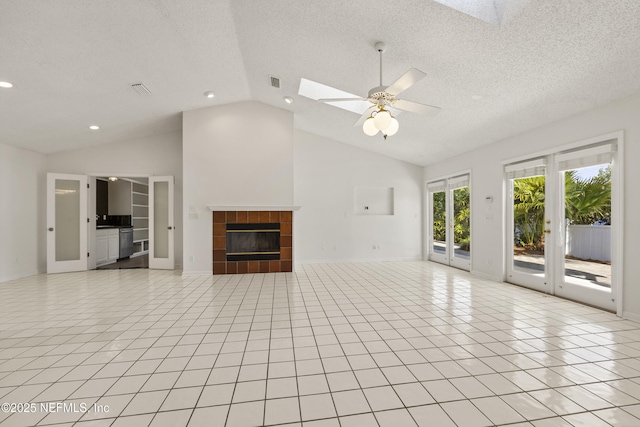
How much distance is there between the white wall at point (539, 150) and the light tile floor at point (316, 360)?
2.71ft

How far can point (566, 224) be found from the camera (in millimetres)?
4109

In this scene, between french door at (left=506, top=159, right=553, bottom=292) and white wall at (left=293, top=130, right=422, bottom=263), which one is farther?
white wall at (left=293, top=130, right=422, bottom=263)

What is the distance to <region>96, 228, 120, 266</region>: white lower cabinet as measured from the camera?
6836mm

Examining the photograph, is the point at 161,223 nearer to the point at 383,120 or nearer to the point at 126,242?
the point at 126,242

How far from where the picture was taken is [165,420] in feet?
5.43

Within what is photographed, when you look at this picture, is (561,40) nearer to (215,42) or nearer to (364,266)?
(215,42)

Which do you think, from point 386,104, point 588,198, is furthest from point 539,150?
point 386,104

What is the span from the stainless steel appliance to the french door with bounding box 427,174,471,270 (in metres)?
8.33

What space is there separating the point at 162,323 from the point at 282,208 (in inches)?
127

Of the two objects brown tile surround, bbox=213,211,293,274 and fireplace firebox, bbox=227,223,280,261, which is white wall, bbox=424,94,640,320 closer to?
brown tile surround, bbox=213,211,293,274

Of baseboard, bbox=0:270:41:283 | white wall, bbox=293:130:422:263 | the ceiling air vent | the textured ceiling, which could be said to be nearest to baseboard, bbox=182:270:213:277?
white wall, bbox=293:130:422:263

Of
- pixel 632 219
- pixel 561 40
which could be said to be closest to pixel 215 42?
pixel 561 40

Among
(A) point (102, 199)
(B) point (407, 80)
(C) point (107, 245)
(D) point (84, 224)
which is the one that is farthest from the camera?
(A) point (102, 199)

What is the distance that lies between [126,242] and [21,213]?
2599mm
